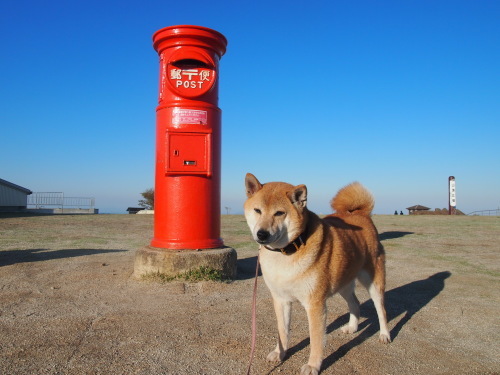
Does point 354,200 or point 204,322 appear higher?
point 354,200

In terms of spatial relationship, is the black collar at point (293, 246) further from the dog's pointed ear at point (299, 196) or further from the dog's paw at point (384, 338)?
the dog's paw at point (384, 338)

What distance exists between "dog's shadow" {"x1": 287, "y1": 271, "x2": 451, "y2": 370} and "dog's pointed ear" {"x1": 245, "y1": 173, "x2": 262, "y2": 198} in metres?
1.46

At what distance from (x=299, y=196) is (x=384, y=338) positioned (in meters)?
1.78

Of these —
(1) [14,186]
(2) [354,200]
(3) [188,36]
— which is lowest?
(2) [354,200]

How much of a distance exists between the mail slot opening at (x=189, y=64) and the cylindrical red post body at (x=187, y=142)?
1 centimetres

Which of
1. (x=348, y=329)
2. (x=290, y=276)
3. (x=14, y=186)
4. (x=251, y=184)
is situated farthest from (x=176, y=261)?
(x=14, y=186)

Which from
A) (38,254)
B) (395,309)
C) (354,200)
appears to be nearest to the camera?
(354,200)

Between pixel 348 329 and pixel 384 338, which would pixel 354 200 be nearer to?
pixel 348 329

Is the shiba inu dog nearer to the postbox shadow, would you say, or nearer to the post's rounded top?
the post's rounded top

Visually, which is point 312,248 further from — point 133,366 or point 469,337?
point 469,337

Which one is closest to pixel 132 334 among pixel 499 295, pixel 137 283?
pixel 137 283

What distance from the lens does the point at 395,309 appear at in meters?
4.95

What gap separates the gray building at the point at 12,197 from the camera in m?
26.6

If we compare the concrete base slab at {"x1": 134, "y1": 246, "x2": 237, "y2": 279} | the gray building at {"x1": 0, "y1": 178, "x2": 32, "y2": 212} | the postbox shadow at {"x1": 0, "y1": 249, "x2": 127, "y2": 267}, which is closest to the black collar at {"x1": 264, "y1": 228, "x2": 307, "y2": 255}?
the concrete base slab at {"x1": 134, "y1": 246, "x2": 237, "y2": 279}
